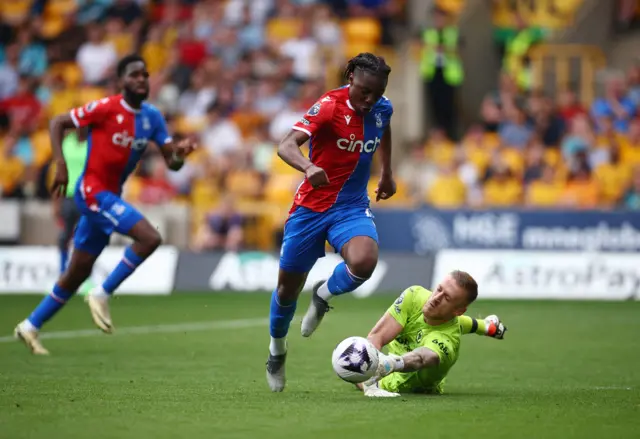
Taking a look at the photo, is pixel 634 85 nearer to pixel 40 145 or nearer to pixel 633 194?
pixel 633 194

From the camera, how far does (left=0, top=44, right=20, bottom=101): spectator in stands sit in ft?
82.5

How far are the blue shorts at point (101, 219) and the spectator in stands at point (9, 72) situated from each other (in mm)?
13816

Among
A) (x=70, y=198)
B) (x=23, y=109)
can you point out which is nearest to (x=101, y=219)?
(x=70, y=198)

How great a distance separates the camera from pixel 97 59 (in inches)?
993

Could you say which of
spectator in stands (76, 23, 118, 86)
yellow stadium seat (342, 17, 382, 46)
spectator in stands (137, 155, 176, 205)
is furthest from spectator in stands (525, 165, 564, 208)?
spectator in stands (76, 23, 118, 86)

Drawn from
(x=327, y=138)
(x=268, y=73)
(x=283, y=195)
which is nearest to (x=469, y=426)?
(x=327, y=138)

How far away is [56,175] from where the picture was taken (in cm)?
1098

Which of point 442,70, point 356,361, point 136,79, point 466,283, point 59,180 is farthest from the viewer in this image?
point 442,70

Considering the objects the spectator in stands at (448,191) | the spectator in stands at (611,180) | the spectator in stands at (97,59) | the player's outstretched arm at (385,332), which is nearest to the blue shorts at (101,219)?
the player's outstretched arm at (385,332)

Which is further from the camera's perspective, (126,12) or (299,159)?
(126,12)

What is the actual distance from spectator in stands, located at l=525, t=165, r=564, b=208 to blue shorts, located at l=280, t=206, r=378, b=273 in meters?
12.3

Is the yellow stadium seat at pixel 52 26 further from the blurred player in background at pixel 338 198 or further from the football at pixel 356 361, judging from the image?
the football at pixel 356 361

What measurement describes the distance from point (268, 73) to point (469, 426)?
1805cm

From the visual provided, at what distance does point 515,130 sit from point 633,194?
3115mm
